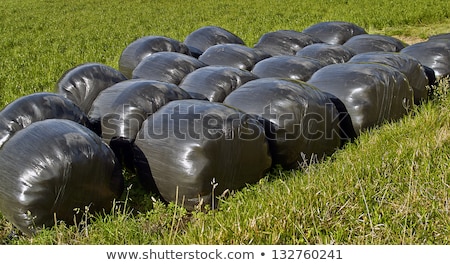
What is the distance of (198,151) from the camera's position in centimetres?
430

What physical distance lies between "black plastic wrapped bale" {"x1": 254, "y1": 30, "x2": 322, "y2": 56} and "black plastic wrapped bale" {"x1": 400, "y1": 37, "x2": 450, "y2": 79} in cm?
196

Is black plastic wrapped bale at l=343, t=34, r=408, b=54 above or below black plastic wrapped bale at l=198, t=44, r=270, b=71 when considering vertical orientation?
below

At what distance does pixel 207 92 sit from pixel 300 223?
279 centimetres

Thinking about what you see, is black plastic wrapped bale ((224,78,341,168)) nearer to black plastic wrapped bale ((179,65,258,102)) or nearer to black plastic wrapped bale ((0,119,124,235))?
black plastic wrapped bale ((179,65,258,102))

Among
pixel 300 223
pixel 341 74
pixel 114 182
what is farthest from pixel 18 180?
pixel 341 74

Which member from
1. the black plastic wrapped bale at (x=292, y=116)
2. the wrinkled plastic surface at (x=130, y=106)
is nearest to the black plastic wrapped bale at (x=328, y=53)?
the black plastic wrapped bale at (x=292, y=116)

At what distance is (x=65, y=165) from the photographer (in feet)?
12.7

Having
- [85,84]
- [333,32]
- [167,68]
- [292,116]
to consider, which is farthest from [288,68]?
[333,32]

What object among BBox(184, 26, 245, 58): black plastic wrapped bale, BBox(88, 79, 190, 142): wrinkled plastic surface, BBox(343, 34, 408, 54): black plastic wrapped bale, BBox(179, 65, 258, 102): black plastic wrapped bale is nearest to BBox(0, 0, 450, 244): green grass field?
BBox(88, 79, 190, 142): wrinkled plastic surface

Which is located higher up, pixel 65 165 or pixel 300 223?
pixel 65 165

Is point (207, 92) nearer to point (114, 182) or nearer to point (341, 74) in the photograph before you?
point (341, 74)

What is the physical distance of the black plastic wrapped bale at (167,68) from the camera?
22.4 ft

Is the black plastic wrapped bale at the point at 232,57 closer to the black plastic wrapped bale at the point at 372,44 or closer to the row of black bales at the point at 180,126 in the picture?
the row of black bales at the point at 180,126

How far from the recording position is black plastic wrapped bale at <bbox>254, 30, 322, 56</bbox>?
30.2ft
